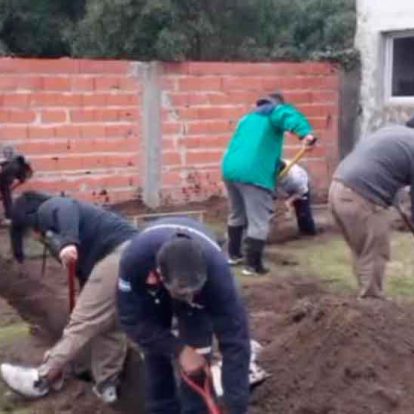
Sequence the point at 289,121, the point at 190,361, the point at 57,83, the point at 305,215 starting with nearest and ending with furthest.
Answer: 1. the point at 190,361
2. the point at 289,121
3. the point at 305,215
4. the point at 57,83

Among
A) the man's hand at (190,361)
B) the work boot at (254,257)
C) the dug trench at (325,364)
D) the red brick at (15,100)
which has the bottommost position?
the work boot at (254,257)

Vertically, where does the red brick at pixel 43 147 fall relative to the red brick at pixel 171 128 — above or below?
below

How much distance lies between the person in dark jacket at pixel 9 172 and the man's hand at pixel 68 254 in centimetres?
555

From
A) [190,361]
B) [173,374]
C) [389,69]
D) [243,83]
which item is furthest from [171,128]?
[190,361]

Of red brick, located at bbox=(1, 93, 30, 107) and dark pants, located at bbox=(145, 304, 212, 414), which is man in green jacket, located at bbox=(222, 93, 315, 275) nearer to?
red brick, located at bbox=(1, 93, 30, 107)

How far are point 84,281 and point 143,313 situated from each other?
5.02 ft

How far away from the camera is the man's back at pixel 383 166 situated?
781cm

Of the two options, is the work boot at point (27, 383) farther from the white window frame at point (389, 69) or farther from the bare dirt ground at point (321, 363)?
the white window frame at point (389, 69)

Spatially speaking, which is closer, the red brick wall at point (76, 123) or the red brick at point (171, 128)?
the red brick wall at point (76, 123)

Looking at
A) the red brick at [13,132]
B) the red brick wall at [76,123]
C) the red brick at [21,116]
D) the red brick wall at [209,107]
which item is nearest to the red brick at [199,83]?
the red brick wall at [209,107]

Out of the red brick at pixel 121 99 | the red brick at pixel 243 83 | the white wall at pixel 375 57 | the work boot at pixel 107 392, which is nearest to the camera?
the work boot at pixel 107 392

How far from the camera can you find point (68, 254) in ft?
21.7

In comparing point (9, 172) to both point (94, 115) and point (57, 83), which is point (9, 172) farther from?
point (94, 115)

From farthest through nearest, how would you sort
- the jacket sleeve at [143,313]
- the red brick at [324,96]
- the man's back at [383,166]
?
the red brick at [324,96] < the man's back at [383,166] < the jacket sleeve at [143,313]
